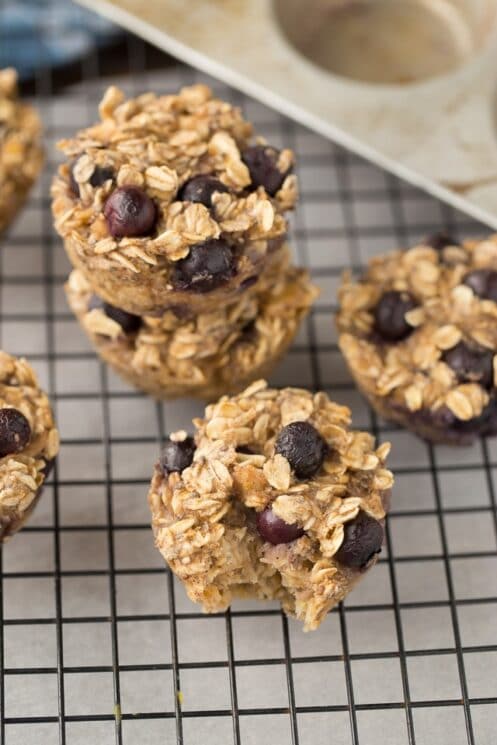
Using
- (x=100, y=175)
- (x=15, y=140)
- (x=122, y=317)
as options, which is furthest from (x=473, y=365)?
(x=15, y=140)

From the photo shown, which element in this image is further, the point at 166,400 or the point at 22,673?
the point at 166,400

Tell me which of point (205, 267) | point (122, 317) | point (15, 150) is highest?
point (205, 267)

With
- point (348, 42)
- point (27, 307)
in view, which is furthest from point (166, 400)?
point (348, 42)

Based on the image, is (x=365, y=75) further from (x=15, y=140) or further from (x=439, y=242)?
(x=15, y=140)

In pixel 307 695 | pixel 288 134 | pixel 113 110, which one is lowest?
pixel 307 695

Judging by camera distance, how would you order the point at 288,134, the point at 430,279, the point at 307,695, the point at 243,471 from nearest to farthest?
the point at 243,471 < the point at 307,695 < the point at 430,279 < the point at 288,134

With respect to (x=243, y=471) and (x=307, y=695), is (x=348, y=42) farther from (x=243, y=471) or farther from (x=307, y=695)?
(x=307, y=695)

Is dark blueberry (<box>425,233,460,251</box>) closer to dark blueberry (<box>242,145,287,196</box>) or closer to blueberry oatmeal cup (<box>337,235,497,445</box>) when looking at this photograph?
blueberry oatmeal cup (<box>337,235,497,445</box>)

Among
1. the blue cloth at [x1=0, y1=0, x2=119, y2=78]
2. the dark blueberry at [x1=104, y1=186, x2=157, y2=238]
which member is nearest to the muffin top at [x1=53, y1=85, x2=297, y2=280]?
the dark blueberry at [x1=104, y1=186, x2=157, y2=238]
